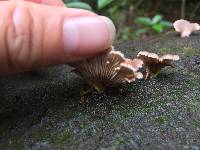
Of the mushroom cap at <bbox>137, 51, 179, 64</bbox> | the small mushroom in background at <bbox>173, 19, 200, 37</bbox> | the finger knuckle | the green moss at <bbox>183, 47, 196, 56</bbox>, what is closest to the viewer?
Answer: the finger knuckle

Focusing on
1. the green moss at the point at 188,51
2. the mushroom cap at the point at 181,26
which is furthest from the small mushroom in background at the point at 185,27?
the green moss at the point at 188,51

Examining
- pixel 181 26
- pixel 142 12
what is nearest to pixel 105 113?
pixel 181 26

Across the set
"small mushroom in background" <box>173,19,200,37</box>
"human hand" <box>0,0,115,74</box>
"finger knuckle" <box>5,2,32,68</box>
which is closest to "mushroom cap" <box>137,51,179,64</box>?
"human hand" <box>0,0,115,74</box>

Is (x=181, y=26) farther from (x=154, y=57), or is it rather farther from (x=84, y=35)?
(x=84, y=35)

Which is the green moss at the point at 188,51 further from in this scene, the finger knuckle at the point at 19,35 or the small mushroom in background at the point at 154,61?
the finger knuckle at the point at 19,35

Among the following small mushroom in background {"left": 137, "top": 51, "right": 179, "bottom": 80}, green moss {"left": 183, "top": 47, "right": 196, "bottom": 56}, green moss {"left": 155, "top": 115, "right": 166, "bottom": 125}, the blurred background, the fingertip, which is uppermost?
the fingertip

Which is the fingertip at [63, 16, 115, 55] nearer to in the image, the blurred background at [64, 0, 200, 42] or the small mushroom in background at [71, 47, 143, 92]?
the small mushroom in background at [71, 47, 143, 92]

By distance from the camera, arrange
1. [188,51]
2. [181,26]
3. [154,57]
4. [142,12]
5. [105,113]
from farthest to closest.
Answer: [142,12]
[181,26]
[188,51]
[154,57]
[105,113]
